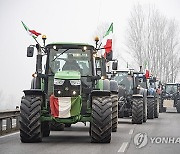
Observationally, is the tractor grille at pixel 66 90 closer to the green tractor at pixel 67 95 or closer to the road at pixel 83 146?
the green tractor at pixel 67 95

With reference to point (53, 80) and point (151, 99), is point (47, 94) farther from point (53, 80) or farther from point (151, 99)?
point (151, 99)

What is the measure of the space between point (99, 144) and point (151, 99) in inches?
530

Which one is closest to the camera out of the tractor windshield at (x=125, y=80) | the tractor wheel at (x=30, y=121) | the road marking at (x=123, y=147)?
the road marking at (x=123, y=147)

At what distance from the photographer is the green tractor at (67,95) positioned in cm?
1259

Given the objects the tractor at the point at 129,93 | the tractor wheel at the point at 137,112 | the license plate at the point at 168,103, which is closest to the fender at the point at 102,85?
the tractor wheel at the point at 137,112

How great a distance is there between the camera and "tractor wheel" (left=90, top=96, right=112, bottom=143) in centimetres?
1255

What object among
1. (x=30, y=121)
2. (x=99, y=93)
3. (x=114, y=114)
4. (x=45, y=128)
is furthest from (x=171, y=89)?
(x=30, y=121)

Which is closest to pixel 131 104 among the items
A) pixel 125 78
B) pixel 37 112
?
pixel 125 78

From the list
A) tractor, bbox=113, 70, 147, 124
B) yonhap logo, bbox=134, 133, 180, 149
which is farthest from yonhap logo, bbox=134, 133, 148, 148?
tractor, bbox=113, 70, 147, 124

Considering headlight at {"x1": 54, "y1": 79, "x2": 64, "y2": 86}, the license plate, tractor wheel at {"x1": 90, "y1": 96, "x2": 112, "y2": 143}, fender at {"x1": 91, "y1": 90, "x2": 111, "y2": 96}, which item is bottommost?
the license plate

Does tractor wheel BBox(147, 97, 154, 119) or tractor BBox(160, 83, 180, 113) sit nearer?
tractor wheel BBox(147, 97, 154, 119)

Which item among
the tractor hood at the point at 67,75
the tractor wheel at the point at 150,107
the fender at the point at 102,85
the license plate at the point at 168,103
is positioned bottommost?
the license plate at the point at 168,103

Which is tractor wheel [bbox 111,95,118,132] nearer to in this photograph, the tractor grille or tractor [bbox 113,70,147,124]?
tractor [bbox 113,70,147,124]

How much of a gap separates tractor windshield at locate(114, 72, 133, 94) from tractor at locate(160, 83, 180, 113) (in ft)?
42.9
